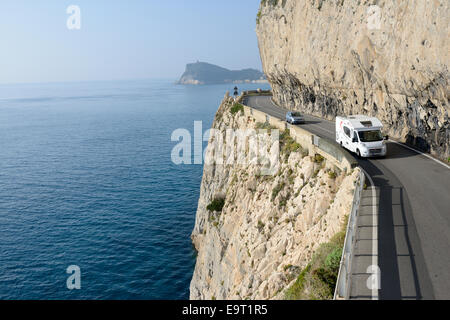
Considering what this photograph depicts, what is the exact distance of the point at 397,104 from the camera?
2866 centimetres

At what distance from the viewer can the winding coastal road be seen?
1068 centimetres

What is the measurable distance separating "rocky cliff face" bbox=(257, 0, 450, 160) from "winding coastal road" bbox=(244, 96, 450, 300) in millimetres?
4714

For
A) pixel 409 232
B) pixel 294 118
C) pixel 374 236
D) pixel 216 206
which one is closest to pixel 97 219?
pixel 216 206

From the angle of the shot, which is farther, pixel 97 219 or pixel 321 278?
pixel 97 219

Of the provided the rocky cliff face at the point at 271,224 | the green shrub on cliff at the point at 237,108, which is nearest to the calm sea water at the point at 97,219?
the rocky cliff face at the point at 271,224

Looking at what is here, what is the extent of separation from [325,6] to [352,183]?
94.8 ft

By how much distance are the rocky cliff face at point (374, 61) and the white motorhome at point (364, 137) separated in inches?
142

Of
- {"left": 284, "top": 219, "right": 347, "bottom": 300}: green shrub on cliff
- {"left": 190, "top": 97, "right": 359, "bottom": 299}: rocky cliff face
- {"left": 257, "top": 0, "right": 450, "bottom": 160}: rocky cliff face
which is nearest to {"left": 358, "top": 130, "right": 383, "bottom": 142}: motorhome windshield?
{"left": 257, "top": 0, "right": 450, "bottom": 160}: rocky cliff face

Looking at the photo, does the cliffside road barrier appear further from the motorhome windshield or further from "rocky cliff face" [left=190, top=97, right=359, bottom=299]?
the motorhome windshield

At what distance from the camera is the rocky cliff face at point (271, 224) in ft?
59.9

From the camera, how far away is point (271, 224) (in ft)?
79.1

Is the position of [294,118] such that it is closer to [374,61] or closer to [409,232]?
[374,61]

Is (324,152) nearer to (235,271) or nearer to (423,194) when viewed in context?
(423,194)

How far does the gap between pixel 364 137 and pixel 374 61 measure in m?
8.98
